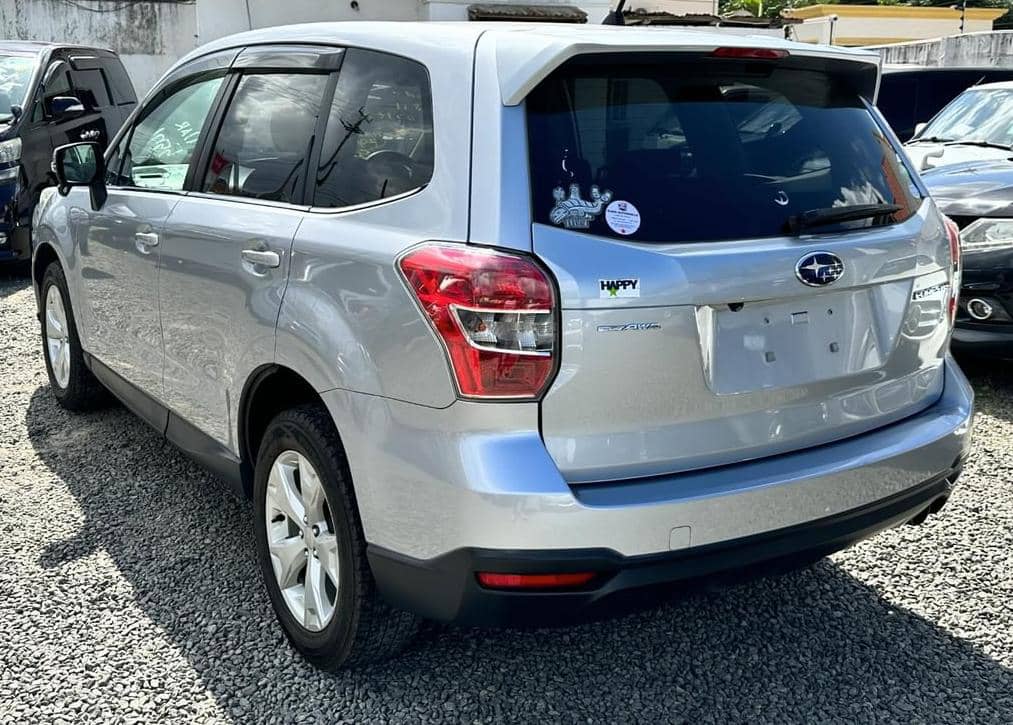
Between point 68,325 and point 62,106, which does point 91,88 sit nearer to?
point 62,106

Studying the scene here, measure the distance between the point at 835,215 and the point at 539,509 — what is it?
3.63 ft

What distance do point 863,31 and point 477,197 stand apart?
146 feet

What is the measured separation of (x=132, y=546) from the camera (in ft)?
12.4

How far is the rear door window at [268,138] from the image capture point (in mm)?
3014

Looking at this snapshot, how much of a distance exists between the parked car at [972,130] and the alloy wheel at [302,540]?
15.6 feet

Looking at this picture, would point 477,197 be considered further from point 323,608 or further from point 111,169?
point 111,169

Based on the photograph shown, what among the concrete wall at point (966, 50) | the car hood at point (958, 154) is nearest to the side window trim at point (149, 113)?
the car hood at point (958, 154)

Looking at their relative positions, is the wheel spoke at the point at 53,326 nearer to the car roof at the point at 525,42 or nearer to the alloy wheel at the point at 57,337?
the alloy wheel at the point at 57,337

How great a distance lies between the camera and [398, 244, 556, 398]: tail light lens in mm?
2283

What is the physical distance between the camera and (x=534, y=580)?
2.36 meters

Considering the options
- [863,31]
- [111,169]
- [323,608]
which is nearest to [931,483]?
[323,608]

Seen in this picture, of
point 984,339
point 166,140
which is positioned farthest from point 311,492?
point 984,339

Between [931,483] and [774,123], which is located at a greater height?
[774,123]

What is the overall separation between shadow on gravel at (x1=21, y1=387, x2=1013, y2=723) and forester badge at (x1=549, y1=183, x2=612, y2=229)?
3.10 ft
